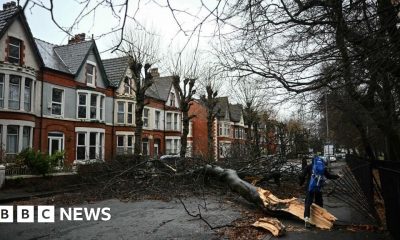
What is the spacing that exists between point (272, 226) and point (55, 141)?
23.4 metres

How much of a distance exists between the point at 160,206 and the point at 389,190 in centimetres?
824

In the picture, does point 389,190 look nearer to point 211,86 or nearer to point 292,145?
point 292,145

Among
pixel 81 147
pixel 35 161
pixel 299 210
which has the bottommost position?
pixel 299 210

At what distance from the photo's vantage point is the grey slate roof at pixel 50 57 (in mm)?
28922

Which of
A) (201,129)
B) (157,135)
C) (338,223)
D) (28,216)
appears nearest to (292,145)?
(338,223)

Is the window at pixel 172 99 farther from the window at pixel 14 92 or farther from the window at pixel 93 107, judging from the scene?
the window at pixel 14 92

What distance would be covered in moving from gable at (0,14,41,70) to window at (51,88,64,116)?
2602 millimetres

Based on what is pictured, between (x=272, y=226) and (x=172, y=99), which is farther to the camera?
(x=172, y=99)

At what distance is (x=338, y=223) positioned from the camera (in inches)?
396

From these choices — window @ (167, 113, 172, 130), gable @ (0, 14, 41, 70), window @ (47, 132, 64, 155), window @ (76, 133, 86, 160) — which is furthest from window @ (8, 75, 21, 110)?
window @ (167, 113, 172, 130)

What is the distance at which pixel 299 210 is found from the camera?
1069 cm

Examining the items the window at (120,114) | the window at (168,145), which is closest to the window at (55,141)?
the window at (120,114)

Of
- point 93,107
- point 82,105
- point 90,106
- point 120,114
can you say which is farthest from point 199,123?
point 82,105

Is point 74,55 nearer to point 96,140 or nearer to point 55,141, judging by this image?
point 96,140
